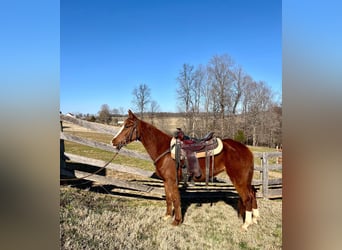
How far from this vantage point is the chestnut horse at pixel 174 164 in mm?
1765

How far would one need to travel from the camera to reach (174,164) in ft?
6.75

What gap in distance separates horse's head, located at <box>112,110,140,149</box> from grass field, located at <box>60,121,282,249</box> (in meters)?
0.63

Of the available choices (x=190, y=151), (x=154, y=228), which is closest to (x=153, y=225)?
(x=154, y=228)

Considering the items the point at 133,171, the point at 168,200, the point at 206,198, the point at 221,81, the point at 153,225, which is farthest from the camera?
the point at 133,171

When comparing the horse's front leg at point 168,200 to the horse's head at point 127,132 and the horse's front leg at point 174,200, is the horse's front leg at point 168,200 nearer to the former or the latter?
the horse's front leg at point 174,200

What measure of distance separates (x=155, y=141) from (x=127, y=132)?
30 cm

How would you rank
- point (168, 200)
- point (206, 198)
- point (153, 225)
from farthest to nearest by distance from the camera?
point (206, 198), point (168, 200), point (153, 225)

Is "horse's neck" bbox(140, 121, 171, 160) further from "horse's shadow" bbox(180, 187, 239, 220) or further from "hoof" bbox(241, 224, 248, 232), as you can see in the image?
"hoof" bbox(241, 224, 248, 232)

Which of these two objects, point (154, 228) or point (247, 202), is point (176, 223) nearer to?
Answer: point (154, 228)

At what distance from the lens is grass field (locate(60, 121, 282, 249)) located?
1649 mm

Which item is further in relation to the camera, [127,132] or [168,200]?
[168,200]
